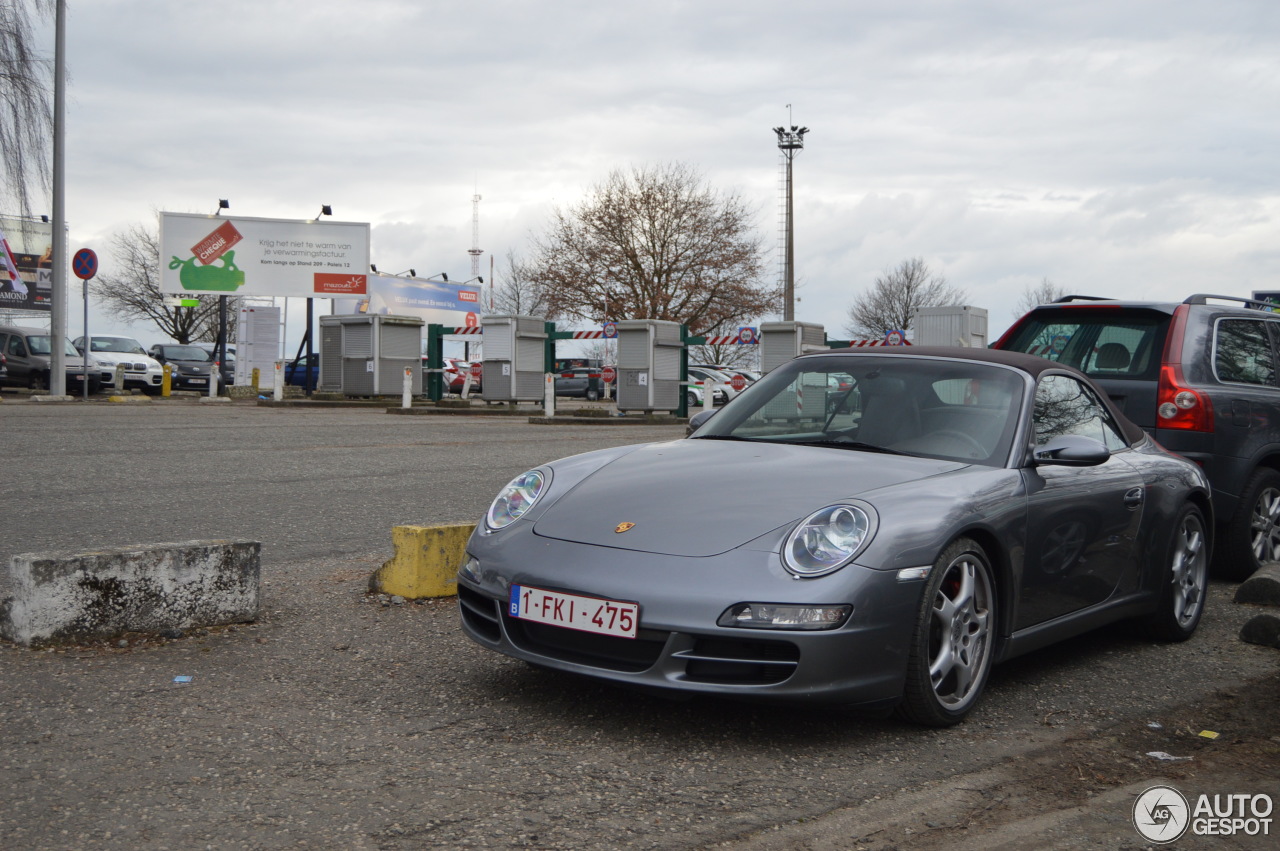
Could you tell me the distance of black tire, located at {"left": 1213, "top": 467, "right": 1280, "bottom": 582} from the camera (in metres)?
6.71

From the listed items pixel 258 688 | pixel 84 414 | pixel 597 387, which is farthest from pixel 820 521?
pixel 597 387

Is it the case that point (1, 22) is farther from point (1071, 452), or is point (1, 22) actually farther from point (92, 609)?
point (1071, 452)

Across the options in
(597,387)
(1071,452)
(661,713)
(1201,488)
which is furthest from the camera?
(597,387)

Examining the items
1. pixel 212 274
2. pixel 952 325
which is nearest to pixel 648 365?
pixel 952 325

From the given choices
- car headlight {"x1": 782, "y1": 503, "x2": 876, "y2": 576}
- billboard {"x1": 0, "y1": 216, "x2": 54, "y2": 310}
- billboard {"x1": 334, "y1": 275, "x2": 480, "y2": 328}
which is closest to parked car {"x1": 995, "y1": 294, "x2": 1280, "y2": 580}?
car headlight {"x1": 782, "y1": 503, "x2": 876, "y2": 576}

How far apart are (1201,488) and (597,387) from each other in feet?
132

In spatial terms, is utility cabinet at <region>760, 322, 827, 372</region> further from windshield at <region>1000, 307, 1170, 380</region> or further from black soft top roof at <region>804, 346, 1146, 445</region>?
black soft top roof at <region>804, 346, 1146, 445</region>

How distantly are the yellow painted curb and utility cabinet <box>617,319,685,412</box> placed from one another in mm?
19054

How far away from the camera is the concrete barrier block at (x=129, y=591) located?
458 centimetres

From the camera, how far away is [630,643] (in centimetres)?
367

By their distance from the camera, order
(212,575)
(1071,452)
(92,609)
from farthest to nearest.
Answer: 1. (212,575)
2. (92,609)
3. (1071,452)

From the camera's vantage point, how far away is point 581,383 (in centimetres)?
4528

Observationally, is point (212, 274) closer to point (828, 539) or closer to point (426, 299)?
point (426, 299)

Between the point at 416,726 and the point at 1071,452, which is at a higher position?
the point at 1071,452
